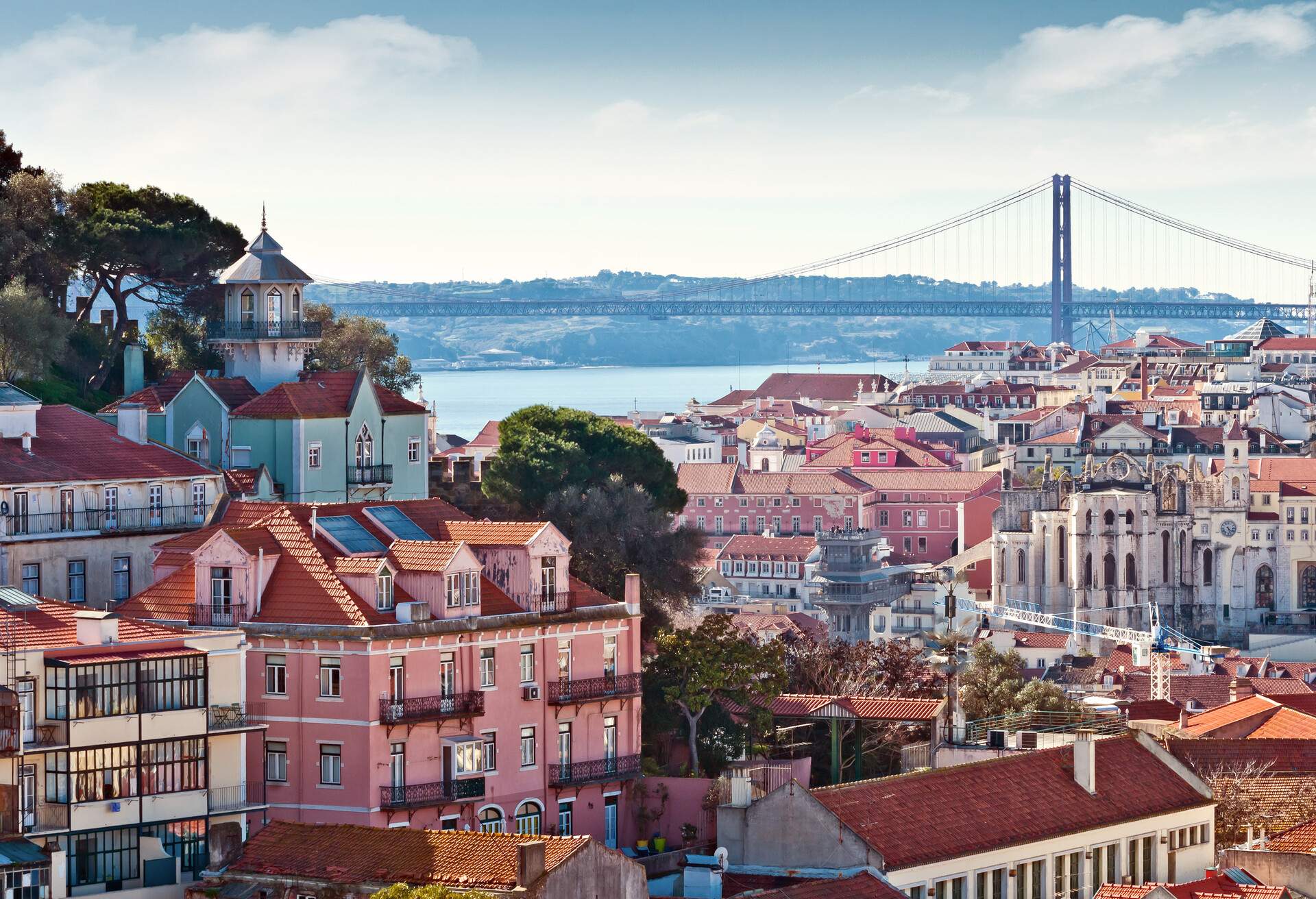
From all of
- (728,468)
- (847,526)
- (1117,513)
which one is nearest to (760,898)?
(1117,513)

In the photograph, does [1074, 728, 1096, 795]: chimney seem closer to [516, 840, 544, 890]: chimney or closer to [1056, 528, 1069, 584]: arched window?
[516, 840, 544, 890]: chimney

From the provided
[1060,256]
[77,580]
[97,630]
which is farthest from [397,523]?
[1060,256]

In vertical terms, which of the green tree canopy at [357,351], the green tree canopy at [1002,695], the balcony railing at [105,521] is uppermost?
the green tree canopy at [357,351]

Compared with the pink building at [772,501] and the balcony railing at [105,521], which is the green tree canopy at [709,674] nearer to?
the balcony railing at [105,521]

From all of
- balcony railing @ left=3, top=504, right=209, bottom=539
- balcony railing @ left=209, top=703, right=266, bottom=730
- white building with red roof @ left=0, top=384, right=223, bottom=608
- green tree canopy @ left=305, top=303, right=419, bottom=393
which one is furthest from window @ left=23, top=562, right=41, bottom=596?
green tree canopy @ left=305, top=303, right=419, bottom=393

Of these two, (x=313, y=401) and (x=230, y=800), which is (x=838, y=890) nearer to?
(x=230, y=800)

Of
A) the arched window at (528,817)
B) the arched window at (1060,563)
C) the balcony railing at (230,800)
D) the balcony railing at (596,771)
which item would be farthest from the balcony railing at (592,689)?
the arched window at (1060,563)

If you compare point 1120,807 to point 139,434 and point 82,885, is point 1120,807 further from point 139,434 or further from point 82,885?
point 139,434

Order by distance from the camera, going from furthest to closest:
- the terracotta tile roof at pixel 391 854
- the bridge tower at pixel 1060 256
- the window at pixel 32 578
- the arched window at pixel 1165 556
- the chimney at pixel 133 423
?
the bridge tower at pixel 1060 256
the arched window at pixel 1165 556
the chimney at pixel 133 423
the window at pixel 32 578
the terracotta tile roof at pixel 391 854
